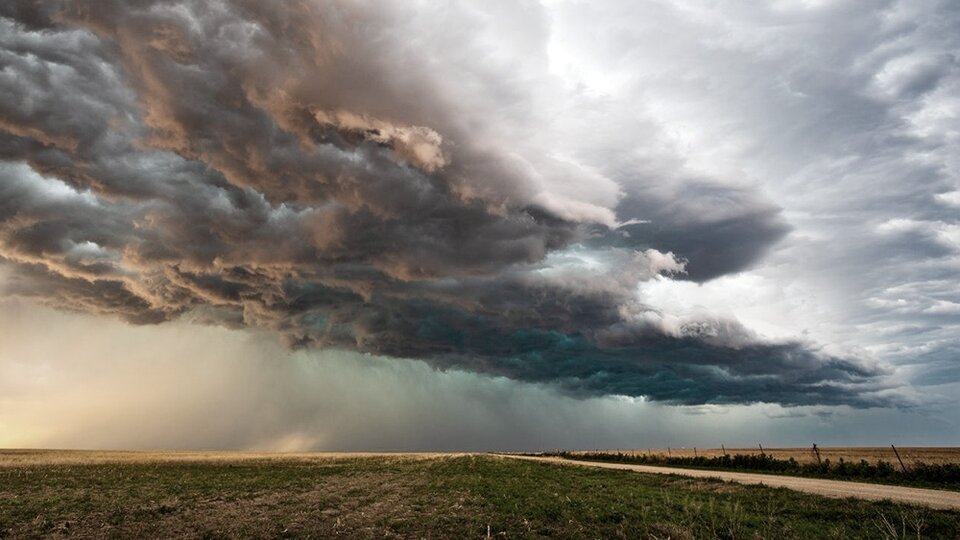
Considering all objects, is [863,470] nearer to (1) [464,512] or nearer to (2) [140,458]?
(1) [464,512]

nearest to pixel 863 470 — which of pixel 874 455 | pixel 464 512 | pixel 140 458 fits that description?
pixel 464 512

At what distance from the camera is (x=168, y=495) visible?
31.8 metres

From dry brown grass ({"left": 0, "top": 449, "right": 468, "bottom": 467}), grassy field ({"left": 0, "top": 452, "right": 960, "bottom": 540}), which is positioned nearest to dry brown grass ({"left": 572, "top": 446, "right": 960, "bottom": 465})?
grassy field ({"left": 0, "top": 452, "right": 960, "bottom": 540})

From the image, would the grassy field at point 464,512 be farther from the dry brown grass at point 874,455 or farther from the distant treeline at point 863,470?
the dry brown grass at point 874,455

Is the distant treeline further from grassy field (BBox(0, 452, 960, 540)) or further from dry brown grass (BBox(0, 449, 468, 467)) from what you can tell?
dry brown grass (BBox(0, 449, 468, 467))

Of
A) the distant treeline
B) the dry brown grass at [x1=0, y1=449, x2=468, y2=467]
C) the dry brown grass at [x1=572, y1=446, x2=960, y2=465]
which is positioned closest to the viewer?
the distant treeline

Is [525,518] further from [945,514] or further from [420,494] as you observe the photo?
[945,514]

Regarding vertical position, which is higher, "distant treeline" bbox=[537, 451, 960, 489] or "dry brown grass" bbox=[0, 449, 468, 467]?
"distant treeline" bbox=[537, 451, 960, 489]

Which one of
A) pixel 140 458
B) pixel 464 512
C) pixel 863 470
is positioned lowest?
pixel 140 458

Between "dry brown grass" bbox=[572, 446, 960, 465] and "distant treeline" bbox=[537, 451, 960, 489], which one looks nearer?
"distant treeline" bbox=[537, 451, 960, 489]

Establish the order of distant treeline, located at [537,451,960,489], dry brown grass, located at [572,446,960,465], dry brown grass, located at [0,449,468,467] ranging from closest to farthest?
distant treeline, located at [537,451,960,489], dry brown grass, located at [572,446,960,465], dry brown grass, located at [0,449,468,467]

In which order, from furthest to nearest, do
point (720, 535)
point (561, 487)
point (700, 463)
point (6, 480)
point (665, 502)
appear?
point (700, 463) → point (6, 480) → point (561, 487) → point (665, 502) → point (720, 535)

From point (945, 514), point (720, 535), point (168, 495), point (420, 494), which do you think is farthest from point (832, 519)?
point (168, 495)

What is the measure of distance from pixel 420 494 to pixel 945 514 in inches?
969
